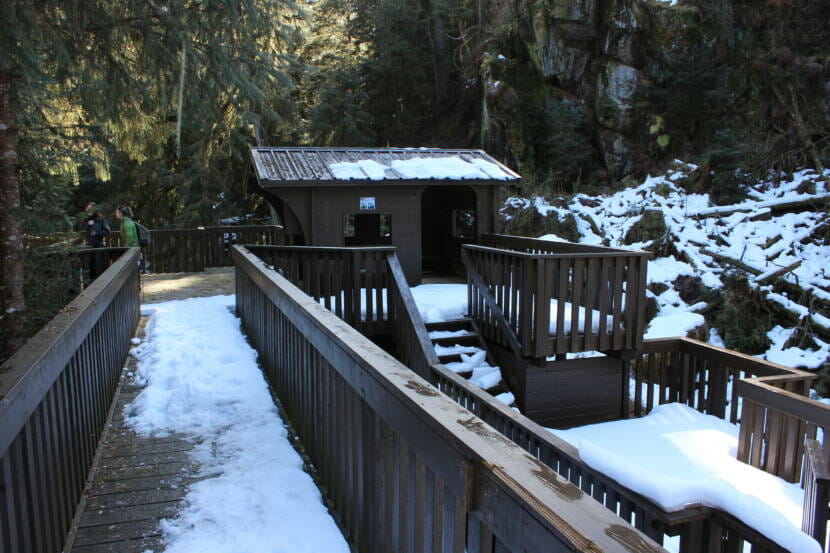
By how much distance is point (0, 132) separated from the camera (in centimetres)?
582

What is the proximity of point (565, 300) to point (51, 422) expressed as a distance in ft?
20.6

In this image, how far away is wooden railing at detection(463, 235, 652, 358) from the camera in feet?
24.8

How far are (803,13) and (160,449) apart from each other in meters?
21.4

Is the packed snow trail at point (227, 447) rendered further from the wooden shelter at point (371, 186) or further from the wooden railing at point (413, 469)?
the wooden shelter at point (371, 186)

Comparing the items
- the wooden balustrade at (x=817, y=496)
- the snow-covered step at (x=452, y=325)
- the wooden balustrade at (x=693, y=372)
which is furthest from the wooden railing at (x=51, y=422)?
the wooden balustrade at (x=693, y=372)

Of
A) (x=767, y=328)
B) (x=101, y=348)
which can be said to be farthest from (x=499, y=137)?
(x=101, y=348)

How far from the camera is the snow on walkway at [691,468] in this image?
4.06 metres

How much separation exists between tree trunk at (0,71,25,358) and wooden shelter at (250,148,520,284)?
458 cm

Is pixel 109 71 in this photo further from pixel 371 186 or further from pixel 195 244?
pixel 195 244

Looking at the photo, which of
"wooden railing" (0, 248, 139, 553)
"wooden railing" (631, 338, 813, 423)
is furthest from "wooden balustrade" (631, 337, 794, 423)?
"wooden railing" (0, 248, 139, 553)

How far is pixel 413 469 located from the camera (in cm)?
217

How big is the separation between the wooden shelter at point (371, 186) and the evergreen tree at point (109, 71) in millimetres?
2979

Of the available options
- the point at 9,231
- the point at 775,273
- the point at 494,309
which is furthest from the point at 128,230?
the point at 775,273

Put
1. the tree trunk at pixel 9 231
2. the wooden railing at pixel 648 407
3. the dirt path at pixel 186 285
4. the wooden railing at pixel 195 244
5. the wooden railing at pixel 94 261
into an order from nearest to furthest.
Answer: the wooden railing at pixel 648 407
the tree trunk at pixel 9 231
the wooden railing at pixel 94 261
the dirt path at pixel 186 285
the wooden railing at pixel 195 244
